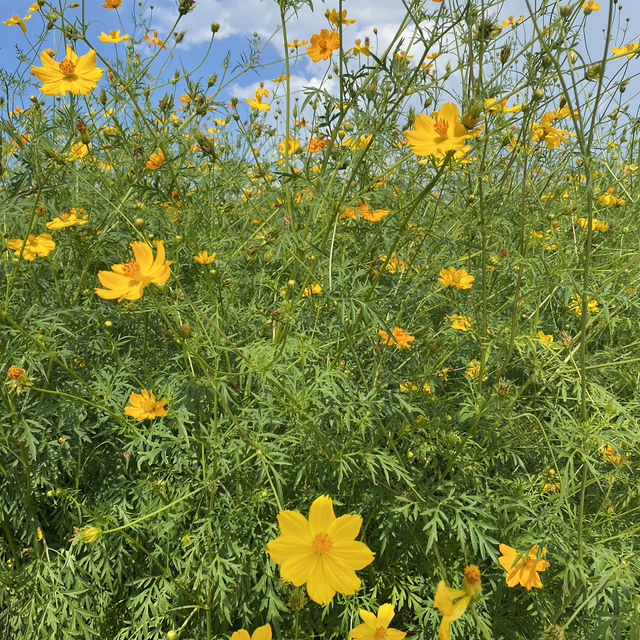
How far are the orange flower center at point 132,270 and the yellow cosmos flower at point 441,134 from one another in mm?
573

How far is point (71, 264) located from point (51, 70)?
2.04 feet

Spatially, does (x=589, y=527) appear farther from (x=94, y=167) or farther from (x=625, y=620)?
(x=94, y=167)

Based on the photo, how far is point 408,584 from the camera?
1.23 metres

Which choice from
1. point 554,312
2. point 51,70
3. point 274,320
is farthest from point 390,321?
point 51,70

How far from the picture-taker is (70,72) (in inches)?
47.5

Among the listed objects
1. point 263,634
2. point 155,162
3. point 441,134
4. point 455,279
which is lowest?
point 263,634

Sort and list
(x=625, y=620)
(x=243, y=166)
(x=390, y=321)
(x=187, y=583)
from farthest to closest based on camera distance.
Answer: (x=243, y=166) → (x=390, y=321) → (x=187, y=583) → (x=625, y=620)

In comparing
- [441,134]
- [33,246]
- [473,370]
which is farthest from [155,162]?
[473,370]

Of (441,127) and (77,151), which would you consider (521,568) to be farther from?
(77,151)

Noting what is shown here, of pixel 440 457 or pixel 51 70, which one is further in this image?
pixel 440 457

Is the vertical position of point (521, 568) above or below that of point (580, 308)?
below

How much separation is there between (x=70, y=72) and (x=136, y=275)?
0.66 m

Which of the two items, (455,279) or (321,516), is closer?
(321,516)

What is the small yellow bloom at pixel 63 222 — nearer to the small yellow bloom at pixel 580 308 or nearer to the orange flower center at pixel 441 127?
the orange flower center at pixel 441 127
